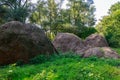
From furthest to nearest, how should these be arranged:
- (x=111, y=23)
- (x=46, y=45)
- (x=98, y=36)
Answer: (x=111, y=23), (x=98, y=36), (x=46, y=45)

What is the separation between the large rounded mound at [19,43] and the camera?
13.3 m

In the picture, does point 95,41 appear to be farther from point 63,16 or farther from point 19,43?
point 63,16

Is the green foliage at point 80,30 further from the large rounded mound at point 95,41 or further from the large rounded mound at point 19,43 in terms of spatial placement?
the large rounded mound at point 19,43

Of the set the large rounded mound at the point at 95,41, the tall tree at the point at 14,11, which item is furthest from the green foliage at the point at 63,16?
the large rounded mound at the point at 95,41

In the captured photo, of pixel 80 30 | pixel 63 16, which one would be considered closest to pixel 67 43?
pixel 80 30

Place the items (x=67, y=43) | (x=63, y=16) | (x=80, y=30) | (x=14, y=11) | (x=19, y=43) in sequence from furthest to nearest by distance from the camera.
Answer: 1. (x=63, y=16)
2. (x=80, y=30)
3. (x=14, y=11)
4. (x=67, y=43)
5. (x=19, y=43)

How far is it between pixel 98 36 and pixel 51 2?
79.2ft

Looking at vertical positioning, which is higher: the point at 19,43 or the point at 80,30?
the point at 19,43

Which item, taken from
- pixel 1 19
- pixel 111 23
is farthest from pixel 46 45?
pixel 1 19

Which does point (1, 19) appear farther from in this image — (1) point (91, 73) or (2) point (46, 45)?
(1) point (91, 73)

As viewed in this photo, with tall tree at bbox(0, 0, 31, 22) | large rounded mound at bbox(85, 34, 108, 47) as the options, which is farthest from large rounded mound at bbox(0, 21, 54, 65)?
tall tree at bbox(0, 0, 31, 22)

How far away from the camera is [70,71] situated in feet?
28.8

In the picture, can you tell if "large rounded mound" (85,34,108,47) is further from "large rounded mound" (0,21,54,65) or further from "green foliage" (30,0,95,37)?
"green foliage" (30,0,95,37)

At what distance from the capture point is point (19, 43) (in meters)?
13.5
